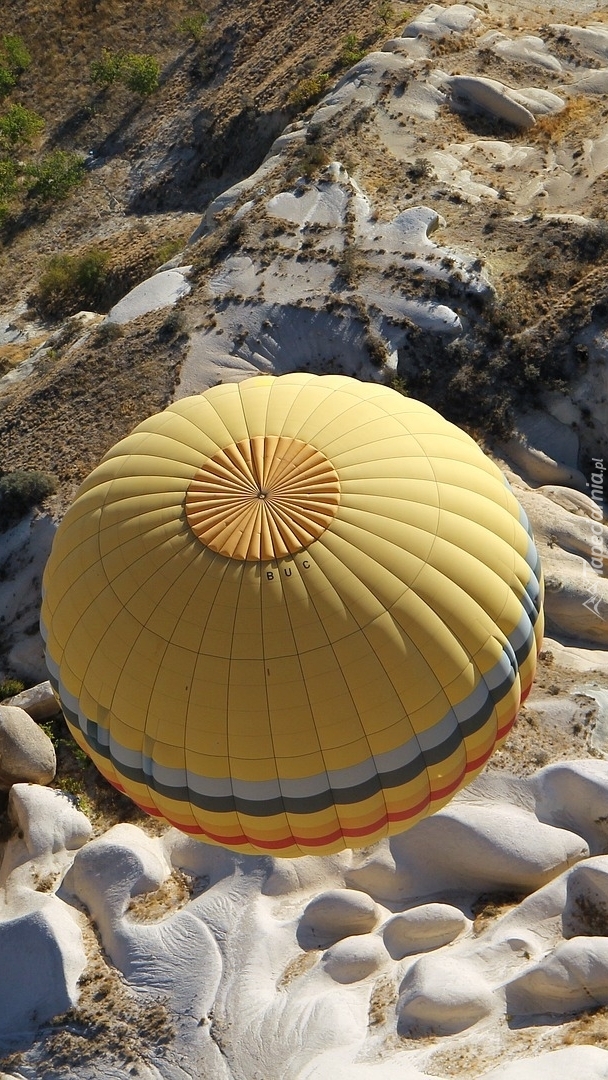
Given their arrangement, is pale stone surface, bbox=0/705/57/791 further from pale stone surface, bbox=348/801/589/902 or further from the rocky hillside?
pale stone surface, bbox=348/801/589/902

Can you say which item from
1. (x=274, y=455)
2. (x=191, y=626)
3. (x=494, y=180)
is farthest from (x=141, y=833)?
(x=494, y=180)

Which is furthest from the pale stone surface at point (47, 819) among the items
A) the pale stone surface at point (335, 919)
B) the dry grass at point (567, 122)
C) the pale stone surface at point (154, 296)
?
the dry grass at point (567, 122)

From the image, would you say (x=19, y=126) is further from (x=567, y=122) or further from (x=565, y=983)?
(x=565, y=983)

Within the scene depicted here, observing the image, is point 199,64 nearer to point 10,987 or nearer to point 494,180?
point 494,180

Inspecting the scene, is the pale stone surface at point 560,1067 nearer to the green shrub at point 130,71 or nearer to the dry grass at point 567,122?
the dry grass at point 567,122

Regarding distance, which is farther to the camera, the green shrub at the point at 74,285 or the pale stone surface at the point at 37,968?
the green shrub at the point at 74,285

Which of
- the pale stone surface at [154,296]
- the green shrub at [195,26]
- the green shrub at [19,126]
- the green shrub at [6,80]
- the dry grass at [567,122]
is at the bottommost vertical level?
the pale stone surface at [154,296]

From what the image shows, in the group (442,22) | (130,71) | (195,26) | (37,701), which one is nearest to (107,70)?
(130,71)
